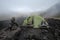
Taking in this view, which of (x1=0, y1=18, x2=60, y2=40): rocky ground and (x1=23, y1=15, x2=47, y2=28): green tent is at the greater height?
(x1=23, y1=15, x2=47, y2=28): green tent

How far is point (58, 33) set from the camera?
1067 mm

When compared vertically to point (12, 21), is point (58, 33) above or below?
below

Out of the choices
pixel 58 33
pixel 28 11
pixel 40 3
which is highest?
pixel 40 3

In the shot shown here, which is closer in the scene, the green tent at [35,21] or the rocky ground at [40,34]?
the rocky ground at [40,34]

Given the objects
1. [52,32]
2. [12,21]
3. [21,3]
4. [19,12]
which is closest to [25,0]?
[21,3]

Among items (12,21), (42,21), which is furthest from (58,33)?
(12,21)

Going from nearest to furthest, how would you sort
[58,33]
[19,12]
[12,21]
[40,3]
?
[58,33], [12,21], [19,12], [40,3]

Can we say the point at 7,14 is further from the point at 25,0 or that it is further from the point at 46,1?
the point at 46,1

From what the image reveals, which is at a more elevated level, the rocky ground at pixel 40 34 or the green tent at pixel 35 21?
the green tent at pixel 35 21

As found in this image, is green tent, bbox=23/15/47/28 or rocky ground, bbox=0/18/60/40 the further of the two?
green tent, bbox=23/15/47/28

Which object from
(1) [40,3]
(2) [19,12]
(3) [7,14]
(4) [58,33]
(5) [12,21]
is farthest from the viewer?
(1) [40,3]

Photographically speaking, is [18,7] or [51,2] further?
[51,2]

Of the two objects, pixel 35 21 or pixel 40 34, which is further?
pixel 35 21

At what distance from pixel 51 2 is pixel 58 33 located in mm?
657
